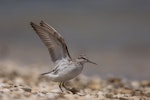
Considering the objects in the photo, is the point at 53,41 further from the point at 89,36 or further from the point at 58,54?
the point at 89,36

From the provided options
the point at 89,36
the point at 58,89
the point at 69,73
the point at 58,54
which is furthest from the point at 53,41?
the point at 89,36

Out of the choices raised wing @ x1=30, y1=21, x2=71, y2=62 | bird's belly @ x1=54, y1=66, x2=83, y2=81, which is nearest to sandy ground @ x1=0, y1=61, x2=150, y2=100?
bird's belly @ x1=54, y1=66, x2=83, y2=81

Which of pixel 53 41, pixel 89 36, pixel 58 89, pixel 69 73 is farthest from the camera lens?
pixel 89 36

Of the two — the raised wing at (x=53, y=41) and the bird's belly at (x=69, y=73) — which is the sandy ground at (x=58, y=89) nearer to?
the bird's belly at (x=69, y=73)

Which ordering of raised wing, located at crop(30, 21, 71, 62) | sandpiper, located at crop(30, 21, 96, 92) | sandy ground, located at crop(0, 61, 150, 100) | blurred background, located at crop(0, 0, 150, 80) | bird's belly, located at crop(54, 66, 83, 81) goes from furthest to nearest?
blurred background, located at crop(0, 0, 150, 80), raised wing, located at crop(30, 21, 71, 62), sandpiper, located at crop(30, 21, 96, 92), bird's belly, located at crop(54, 66, 83, 81), sandy ground, located at crop(0, 61, 150, 100)

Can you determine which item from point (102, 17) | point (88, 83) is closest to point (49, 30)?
point (88, 83)

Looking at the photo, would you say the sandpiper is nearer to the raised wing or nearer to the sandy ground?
the raised wing
